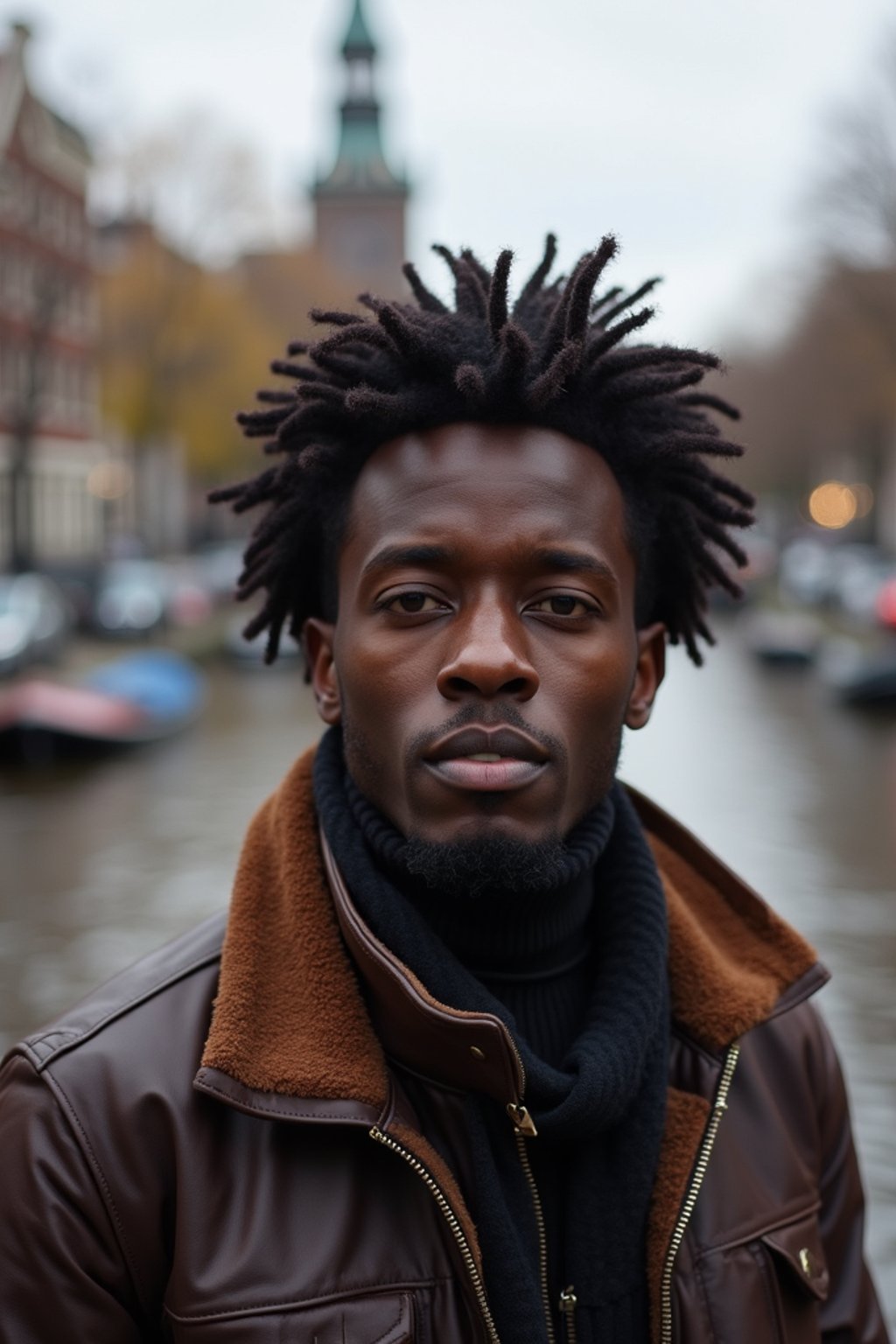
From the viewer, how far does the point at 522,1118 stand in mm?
2092

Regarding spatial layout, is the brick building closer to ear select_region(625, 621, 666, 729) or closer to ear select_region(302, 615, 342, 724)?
ear select_region(302, 615, 342, 724)

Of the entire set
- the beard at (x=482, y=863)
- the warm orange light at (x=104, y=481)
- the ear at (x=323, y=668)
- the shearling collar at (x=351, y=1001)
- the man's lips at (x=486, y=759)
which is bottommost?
the shearling collar at (x=351, y=1001)

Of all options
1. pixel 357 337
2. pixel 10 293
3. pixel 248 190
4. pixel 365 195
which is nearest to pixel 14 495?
pixel 10 293

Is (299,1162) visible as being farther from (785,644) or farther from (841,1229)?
(785,644)

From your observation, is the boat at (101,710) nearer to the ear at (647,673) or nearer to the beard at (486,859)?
the ear at (647,673)

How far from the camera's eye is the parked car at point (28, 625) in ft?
75.3

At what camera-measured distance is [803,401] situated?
5297cm

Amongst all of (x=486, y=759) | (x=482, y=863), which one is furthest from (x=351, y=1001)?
(x=486, y=759)

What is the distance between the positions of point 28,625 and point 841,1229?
22236 mm

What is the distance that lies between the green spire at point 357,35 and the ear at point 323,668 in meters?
96.4

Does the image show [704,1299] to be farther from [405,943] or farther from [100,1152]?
[100,1152]

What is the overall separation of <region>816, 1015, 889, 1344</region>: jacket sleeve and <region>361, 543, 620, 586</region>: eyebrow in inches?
35.7

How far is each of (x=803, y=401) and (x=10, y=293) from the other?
1062 inches

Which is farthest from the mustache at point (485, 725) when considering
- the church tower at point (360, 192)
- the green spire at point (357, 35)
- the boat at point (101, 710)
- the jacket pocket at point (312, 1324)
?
the green spire at point (357, 35)
